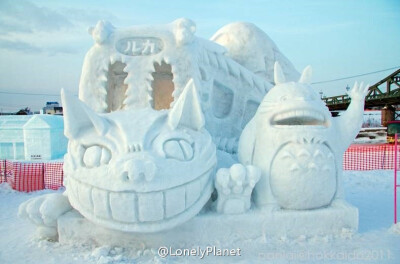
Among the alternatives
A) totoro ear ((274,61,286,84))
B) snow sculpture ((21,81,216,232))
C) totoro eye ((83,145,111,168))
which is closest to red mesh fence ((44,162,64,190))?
snow sculpture ((21,81,216,232))

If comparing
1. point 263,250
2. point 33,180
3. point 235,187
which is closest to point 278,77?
point 235,187

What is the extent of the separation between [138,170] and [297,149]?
162 cm

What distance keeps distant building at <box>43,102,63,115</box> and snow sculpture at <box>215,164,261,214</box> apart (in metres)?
23.7

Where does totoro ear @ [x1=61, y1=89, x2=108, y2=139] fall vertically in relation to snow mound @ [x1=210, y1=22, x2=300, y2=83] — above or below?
below

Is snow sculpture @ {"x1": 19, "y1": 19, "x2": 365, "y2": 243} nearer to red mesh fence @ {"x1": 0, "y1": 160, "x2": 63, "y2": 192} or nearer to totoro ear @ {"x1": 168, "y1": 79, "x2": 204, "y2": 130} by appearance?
totoro ear @ {"x1": 168, "y1": 79, "x2": 204, "y2": 130}

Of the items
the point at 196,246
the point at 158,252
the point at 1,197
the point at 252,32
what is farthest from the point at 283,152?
the point at 1,197

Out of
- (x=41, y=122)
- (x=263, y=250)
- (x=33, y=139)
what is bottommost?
(x=263, y=250)

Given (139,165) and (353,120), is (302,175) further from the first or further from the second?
(139,165)

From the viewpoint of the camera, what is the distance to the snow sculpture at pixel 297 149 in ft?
10.7

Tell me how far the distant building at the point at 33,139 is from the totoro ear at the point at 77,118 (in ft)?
26.8

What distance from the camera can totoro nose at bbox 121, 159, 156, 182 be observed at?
2.66 meters

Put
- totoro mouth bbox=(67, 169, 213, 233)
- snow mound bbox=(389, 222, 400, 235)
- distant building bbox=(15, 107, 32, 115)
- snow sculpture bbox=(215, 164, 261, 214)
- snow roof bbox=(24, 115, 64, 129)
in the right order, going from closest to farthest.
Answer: totoro mouth bbox=(67, 169, 213, 233) → snow sculpture bbox=(215, 164, 261, 214) → snow mound bbox=(389, 222, 400, 235) → snow roof bbox=(24, 115, 64, 129) → distant building bbox=(15, 107, 32, 115)

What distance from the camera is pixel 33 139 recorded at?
1050 cm

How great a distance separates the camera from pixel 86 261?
9.41ft
